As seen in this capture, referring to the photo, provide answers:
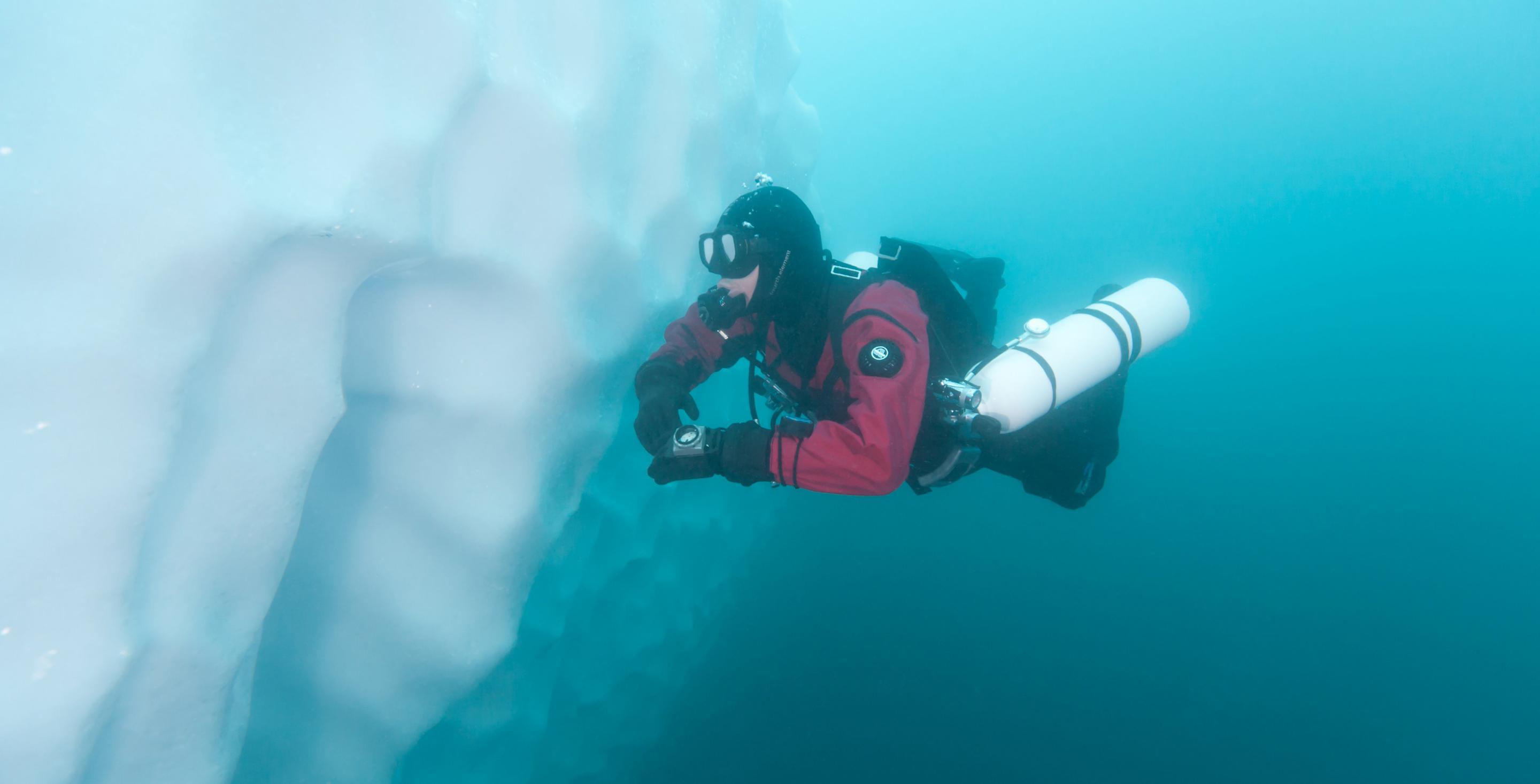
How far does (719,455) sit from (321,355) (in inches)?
51.7

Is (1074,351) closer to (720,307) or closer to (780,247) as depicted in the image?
(780,247)

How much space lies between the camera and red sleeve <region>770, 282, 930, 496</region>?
2.02 metres

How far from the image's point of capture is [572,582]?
10.6 ft

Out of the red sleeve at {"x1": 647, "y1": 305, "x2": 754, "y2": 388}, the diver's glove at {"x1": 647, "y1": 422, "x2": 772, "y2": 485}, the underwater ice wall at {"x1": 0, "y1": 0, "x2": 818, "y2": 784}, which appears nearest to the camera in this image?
the underwater ice wall at {"x1": 0, "y1": 0, "x2": 818, "y2": 784}

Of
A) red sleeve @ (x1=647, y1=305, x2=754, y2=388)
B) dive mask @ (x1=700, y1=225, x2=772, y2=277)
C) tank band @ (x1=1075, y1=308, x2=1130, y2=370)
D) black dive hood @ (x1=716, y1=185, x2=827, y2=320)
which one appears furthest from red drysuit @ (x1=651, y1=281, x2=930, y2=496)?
tank band @ (x1=1075, y1=308, x2=1130, y2=370)

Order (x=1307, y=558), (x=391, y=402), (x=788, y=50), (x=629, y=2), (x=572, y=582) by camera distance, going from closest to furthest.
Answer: (x=391, y=402) → (x=629, y=2) → (x=572, y=582) → (x=788, y=50) → (x=1307, y=558)

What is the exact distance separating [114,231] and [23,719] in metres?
1.12

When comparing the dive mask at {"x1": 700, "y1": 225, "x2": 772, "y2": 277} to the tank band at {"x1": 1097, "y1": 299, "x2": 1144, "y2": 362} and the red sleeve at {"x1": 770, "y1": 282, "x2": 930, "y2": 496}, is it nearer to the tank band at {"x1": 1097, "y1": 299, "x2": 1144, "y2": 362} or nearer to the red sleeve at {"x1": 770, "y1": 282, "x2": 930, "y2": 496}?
the red sleeve at {"x1": 770, "y1": 282, "x2": 930, "y2": 496}

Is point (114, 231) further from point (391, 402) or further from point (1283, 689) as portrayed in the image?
point (1283, 689)

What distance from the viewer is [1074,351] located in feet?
9.16

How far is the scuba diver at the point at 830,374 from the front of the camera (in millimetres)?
2082

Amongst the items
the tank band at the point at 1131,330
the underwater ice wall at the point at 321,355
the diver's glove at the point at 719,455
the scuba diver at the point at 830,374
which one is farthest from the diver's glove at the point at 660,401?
the tank band at the point at 1131,330

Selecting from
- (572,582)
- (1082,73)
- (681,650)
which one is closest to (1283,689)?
(681,650)

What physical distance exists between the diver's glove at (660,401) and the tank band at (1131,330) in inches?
93.2
